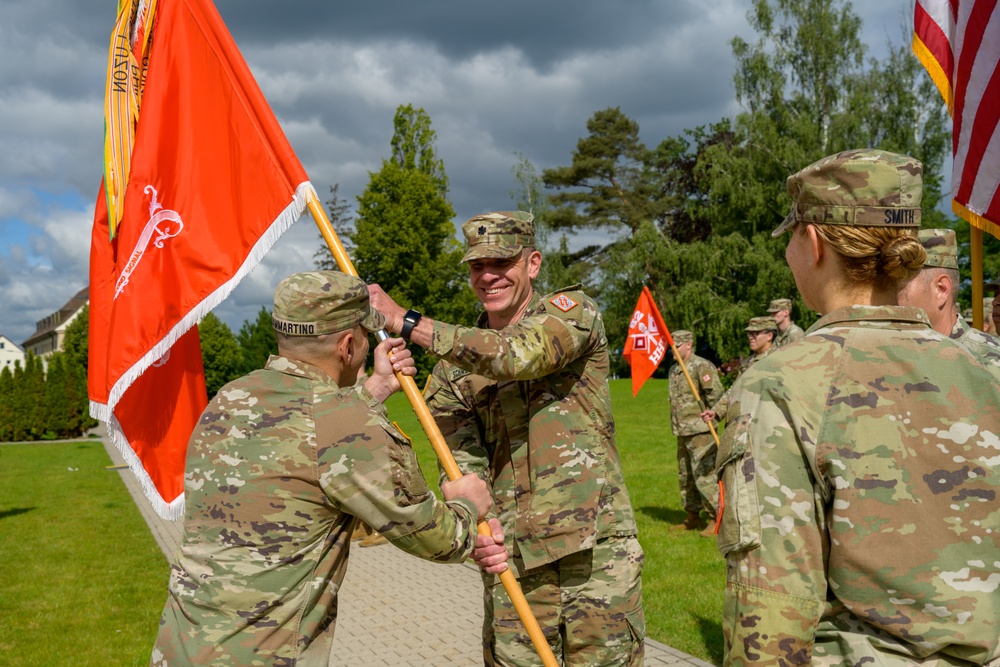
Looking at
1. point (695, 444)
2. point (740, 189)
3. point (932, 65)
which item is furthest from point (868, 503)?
point (740, 189)

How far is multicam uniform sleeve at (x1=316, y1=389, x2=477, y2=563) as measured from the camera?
101 inches

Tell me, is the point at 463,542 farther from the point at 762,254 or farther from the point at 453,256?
the point at 453,256

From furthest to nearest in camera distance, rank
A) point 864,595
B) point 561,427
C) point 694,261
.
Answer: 1. point 694,261
2. point 561,427
3. point 864,595

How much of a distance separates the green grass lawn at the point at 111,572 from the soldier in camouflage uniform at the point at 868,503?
4771 millimetres

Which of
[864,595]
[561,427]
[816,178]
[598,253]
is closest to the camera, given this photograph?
[864,595]

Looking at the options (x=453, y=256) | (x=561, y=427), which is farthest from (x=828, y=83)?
(x=561, y=427)

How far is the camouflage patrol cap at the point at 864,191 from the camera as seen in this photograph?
178 cm

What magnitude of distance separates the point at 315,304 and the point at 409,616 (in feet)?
18.4

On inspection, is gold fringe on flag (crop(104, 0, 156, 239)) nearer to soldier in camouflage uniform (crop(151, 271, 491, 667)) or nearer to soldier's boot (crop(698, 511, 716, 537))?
soldier in camouflage uniform (crop(151, 271, 491, 667))

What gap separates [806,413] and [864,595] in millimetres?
393

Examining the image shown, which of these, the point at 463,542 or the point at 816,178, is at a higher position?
the point at 816,178

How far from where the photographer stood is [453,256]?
4519 cm

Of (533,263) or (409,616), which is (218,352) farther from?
(533,263)

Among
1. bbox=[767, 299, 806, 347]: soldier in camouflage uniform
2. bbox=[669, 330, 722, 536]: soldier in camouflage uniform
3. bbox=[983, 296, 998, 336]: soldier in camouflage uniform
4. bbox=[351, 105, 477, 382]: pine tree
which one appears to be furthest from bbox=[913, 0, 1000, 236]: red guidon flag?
bbox=[351, 105, 477, 382]: pine tree
